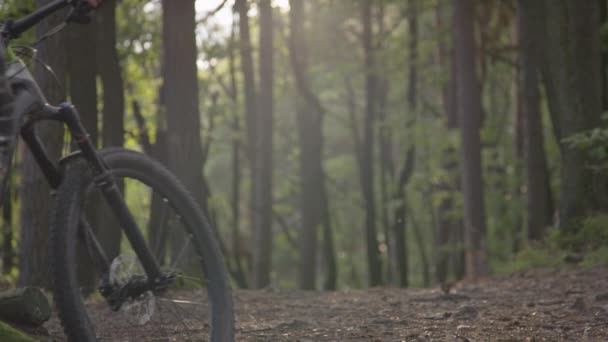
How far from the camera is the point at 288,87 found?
22.7m

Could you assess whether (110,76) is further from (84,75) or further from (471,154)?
(471,154)

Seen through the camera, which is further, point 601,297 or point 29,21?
point 601,297

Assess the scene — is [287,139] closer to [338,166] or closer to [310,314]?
[338,166]

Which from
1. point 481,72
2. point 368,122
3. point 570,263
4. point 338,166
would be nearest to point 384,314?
point 570,263

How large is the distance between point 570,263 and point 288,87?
13286 millimetres

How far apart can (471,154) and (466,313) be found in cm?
943

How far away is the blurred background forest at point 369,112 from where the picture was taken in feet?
29.3

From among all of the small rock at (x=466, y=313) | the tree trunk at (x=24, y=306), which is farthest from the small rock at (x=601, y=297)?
the tree trunk at (x=24, y=306)

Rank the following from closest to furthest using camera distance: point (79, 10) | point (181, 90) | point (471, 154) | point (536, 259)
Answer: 1. point (79, 10)
2. point (181, 90)
3. point (536, 259)
4. point (471, 154)

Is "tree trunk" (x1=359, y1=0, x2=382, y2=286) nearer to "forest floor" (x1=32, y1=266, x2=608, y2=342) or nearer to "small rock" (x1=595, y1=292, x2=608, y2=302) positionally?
"forest floor" (x1=32, y1=266, x2=608, y2=342)

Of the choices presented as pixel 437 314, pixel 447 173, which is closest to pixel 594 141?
pixel 437 314

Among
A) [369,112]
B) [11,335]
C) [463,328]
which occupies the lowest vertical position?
[463,328]

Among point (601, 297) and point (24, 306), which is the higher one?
point (24, 306)

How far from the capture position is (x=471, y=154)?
15.4 meters
